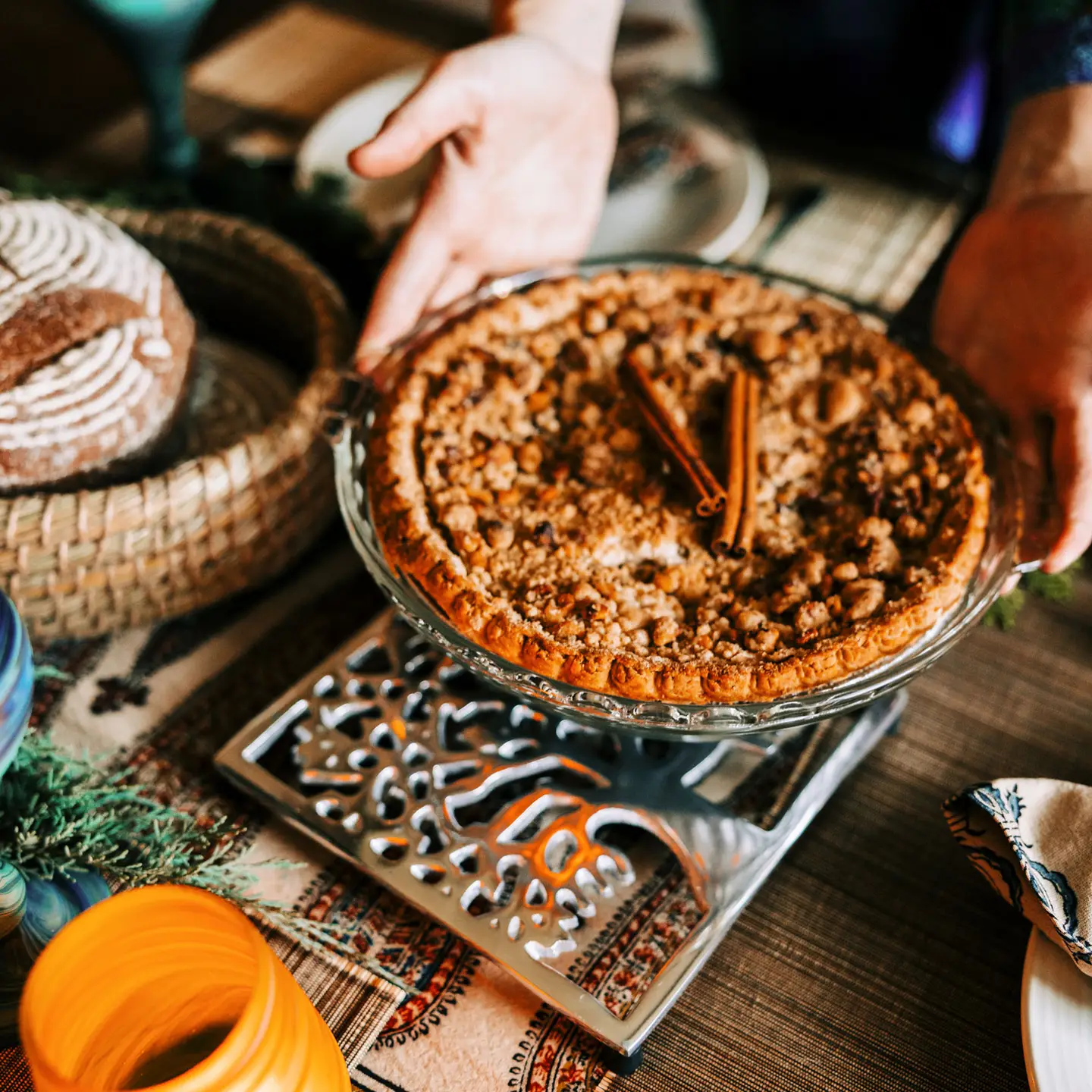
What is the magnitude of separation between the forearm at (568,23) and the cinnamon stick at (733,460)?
0.59 metres

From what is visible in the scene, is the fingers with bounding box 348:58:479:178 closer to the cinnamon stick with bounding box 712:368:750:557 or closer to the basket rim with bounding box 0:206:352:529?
the basket rim with bounding box 0:206:352:529

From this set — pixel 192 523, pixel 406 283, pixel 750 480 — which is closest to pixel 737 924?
pixel 750 480

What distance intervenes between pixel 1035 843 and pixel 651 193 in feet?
4.18

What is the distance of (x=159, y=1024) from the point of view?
2.68ft

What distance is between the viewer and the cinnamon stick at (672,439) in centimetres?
119

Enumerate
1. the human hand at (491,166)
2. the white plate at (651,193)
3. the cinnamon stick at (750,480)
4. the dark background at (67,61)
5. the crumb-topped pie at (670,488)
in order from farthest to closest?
the dark background at (67,61)
the white plate at (651,193)
the human hand at (491,166)
the cinnamon stick at (750,480)
the crumb-topped pie at (670,488)

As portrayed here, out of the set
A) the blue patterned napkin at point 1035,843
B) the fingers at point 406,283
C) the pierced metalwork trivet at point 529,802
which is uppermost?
the fingers at point 406,283

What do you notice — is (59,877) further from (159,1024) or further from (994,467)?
(994,467)

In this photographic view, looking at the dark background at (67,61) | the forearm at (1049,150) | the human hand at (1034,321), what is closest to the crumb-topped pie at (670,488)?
the human hand at (1034,321)

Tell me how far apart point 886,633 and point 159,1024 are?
73cm

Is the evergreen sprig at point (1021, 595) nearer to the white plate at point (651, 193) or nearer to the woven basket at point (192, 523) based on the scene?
the white plate at point (651, 193)

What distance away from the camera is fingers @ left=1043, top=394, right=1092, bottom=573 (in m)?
1.12

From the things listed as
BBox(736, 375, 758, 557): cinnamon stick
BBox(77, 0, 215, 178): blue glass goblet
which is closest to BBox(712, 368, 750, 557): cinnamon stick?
BBox(736, 375, 758, 557): cinnamon stick

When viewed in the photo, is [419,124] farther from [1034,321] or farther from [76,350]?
[1034,321]
